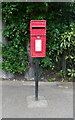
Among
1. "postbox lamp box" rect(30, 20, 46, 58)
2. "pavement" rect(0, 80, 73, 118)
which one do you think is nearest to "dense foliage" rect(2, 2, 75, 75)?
"pavement" rect(0, 80, 73, 118)

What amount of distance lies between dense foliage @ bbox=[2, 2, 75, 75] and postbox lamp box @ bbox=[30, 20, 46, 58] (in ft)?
3.73

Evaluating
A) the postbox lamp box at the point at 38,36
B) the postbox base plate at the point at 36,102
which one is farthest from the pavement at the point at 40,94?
the postbox lamp box at the point at 38,36

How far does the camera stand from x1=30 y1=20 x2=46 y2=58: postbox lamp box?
12.0 feet

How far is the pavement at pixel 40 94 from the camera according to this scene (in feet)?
11.2

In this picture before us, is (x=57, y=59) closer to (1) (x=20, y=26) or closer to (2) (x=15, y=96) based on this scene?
(1) (x=20, y=26)

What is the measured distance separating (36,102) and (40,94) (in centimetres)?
50

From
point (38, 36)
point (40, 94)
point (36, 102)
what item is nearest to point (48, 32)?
point (38, 36)

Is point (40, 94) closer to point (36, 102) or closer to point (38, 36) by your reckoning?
point (36, 102)

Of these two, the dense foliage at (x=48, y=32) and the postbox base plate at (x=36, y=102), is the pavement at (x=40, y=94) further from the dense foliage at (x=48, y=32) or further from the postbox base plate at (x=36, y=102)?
the dense foliage at (x=48, y=32)

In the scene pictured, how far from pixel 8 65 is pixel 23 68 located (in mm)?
433

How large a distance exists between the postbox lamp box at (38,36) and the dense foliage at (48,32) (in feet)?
3.73

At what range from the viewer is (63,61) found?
5363 millimetres

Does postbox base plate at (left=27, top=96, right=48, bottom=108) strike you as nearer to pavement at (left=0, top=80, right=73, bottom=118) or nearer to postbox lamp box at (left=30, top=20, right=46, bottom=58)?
pavement at (left=0, top=80, right=73, bottom=118)

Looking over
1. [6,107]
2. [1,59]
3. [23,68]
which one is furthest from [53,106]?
[1,59]
